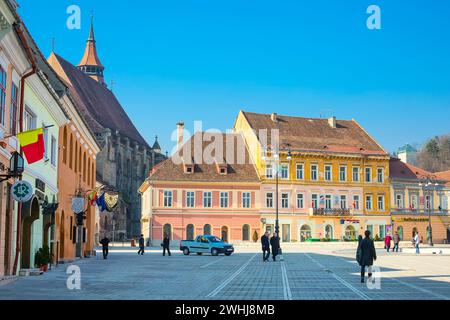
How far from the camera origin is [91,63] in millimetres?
130375

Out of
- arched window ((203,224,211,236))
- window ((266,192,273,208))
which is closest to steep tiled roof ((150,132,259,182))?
window ((266,192,273,208))

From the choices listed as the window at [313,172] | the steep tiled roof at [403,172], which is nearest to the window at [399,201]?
the steep tiled roof at [403,172]

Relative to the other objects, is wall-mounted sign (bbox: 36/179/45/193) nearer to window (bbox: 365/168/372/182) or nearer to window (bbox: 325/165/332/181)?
window (bbox: 325/165/332/181)

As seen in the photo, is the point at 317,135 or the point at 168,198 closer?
the point at 168,198

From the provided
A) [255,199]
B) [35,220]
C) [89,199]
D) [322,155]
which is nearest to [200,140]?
[255,199]

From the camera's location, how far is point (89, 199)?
37.9m

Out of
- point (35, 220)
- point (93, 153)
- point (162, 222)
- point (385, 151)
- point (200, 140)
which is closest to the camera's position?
point (35, 220)

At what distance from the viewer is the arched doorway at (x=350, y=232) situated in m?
74.5

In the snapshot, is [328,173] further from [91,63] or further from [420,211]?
[91,63]

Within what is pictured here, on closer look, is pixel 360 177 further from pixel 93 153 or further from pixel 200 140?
pixel 93 153

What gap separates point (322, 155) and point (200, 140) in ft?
47.2

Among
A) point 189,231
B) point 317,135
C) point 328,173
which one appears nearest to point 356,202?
point 328,173

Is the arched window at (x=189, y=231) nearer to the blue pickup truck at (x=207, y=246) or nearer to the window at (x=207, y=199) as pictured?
the window at (x=207, y=199)

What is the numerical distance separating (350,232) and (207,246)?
106ft
